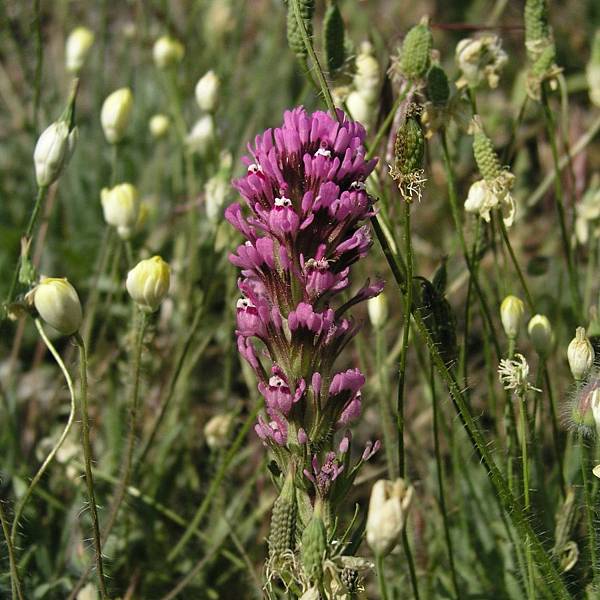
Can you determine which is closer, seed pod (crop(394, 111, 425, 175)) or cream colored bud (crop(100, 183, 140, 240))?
seed pod (crop(394, 111, 425, 175))

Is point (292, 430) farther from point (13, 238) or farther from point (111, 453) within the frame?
point (13, 238)

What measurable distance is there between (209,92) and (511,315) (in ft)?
2.89

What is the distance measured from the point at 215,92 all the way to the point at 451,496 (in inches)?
40.0

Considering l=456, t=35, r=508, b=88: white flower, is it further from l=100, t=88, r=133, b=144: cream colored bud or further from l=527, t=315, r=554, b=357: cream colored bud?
l=100, t=88, r=133, b=144: cream colored bud

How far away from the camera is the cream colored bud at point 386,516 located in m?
0.91

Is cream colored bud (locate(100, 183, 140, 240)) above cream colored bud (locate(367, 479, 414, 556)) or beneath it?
above

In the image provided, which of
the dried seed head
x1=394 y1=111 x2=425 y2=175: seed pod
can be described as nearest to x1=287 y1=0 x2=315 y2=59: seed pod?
x1=394 y1=111 x2=425 y2=175: seed pod

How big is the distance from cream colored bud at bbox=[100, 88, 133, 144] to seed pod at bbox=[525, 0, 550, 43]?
0.81 meters

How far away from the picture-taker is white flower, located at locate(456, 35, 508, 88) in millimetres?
1516

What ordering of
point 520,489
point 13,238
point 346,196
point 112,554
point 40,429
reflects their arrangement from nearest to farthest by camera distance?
1. point 346,196
2. point 520,489
3. point 112,554
4. point 40,429
5. point 13,238

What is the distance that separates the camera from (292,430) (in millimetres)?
1105

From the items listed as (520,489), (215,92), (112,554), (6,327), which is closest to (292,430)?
(520,489)

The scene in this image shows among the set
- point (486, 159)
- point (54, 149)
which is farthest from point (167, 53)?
point (486, 159)

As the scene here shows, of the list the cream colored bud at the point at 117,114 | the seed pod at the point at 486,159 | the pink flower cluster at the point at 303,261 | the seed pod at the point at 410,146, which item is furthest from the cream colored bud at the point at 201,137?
the seed pod at the point at 410,146
